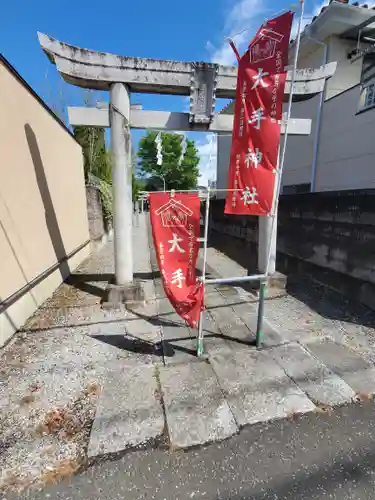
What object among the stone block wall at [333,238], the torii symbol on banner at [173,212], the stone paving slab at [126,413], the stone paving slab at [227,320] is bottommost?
the stone paving slab at [126,413]

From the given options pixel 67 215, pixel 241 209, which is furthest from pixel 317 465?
pixel 67 215

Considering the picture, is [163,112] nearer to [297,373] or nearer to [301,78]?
[301,78]

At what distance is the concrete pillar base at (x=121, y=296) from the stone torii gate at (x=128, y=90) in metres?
0.09

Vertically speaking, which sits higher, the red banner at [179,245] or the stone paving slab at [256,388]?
the red banner at [179,245]

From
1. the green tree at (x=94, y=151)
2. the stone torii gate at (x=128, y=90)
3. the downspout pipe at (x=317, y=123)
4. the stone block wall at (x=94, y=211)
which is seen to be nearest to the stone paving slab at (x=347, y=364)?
the stone torii gate at (x=128, y=90)

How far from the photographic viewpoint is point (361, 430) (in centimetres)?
219

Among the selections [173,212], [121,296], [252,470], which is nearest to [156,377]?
[252,470]

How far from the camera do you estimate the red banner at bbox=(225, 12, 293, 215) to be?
10.3ft

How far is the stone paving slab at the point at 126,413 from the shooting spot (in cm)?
208

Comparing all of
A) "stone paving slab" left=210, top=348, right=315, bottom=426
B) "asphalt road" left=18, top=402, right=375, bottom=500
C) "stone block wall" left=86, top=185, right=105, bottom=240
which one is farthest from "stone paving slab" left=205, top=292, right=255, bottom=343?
"stone block wall" left=86, top=185, right=105, bottom=240

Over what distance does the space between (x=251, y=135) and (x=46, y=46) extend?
10.8ft

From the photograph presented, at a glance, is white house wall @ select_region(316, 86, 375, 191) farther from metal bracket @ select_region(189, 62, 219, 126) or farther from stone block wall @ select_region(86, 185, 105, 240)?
stone block wall @ select_region(86, 185, 105, 240)

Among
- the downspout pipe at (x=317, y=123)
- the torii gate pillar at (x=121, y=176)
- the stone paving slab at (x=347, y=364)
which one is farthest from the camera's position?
the downspout pipe at (x=317, y=123)

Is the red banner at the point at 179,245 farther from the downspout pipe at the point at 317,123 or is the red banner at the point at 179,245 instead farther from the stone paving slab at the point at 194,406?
the downspout pipe at the point at 317,123
